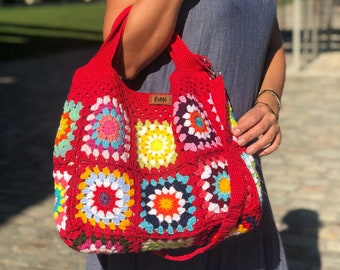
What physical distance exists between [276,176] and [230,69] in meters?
4.77

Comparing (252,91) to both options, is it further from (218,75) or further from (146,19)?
(146,19)

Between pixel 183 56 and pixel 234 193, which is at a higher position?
pixel 183 56

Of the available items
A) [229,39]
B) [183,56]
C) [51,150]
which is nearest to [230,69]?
[229,39]

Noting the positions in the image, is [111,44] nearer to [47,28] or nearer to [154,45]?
[154,45]

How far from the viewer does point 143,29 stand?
1926mm

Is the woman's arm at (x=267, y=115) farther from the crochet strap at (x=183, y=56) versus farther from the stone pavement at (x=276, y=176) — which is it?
the stone pavement at (x=276, y=176)

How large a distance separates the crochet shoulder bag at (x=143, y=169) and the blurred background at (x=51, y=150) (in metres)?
2.93

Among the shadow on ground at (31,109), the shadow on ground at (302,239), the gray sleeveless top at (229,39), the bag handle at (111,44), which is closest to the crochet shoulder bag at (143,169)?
the bag handle at (111,44)

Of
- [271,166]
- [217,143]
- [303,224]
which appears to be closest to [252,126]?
[217,143]

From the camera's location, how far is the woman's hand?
203 cm

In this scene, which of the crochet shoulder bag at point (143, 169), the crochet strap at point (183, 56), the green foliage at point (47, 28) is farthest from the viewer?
the green foliage at point (47, 28)

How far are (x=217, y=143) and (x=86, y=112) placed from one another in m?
0.34

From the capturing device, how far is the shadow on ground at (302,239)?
4.81 meters

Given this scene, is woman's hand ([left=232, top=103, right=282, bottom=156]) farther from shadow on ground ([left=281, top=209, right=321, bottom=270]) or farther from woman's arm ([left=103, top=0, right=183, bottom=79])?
shadow on ground ([left=281, top=209, right=321, bottom=270])
